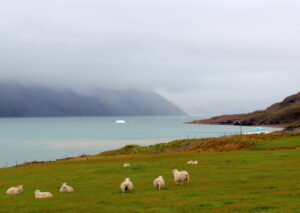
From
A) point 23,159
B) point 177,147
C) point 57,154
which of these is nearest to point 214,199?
point 177,147

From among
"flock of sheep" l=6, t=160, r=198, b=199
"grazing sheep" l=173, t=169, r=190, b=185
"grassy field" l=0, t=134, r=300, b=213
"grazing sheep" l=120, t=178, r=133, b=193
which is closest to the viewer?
"grassy field" l=0, t=134, r=300, b=213

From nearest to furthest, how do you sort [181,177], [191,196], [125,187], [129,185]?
[191,196], [125,187], [129,185], [181,177]

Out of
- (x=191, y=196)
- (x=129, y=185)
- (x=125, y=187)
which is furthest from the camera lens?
(x=129, y=185)

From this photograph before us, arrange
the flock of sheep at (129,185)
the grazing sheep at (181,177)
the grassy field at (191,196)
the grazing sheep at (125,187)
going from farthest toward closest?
the grazing sheep at (181,177) < the grazing sheep at (125,187) < the flock of sheep at (129,185) < the grassy field at (191,196)

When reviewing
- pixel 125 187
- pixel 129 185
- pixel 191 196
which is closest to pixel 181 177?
pixel 129 185

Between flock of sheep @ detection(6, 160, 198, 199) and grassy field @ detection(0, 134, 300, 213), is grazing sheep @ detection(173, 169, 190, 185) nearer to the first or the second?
flock of sheep @ detection(6, 160, 198, 199)

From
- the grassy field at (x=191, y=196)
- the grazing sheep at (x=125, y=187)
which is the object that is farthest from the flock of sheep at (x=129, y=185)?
the grassy field at (x=191, y=196)

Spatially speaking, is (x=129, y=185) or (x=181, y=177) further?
(x=181, y=177)

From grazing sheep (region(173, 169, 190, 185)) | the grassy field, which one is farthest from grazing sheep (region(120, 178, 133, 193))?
grazing sheep (region(173, 169, 190, 185))

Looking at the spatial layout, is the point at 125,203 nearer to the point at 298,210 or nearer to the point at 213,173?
the point at 298,210

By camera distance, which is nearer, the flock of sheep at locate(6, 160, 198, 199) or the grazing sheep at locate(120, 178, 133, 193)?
the flock of sheep at locate(6, 160, 198, 199)

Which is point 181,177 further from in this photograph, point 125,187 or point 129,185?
point 125,187

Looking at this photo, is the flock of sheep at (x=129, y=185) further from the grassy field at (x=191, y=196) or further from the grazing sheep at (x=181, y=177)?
the grassy field at (x=191, y=196)

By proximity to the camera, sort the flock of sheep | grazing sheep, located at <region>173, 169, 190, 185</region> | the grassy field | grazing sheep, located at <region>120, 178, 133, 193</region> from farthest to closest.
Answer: grazing sheep, located at <region>173, 169, 190, 185</region>
grazing sheep, located at <region>120, 178, 133, 193</region>
the flock of sheep
the grassy field
